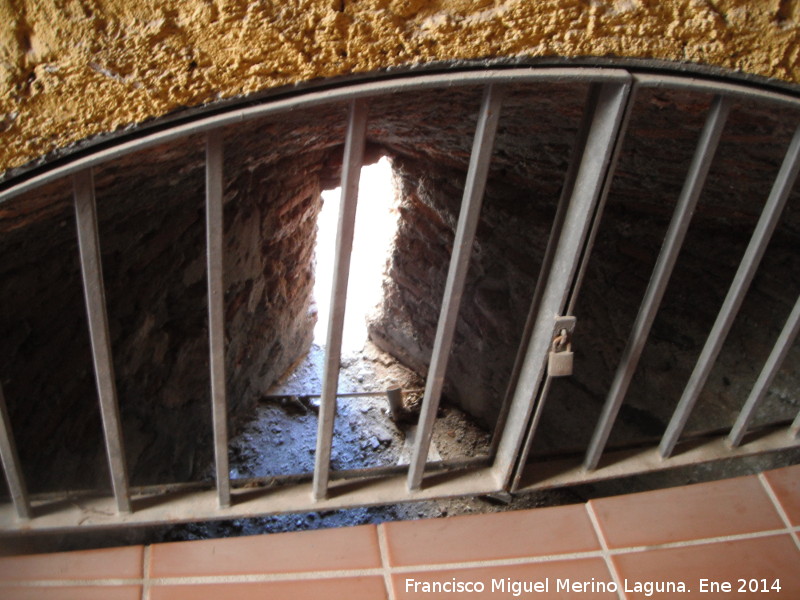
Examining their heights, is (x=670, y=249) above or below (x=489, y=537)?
above

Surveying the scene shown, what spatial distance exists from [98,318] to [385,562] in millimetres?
650

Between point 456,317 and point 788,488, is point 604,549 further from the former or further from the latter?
point 456,317

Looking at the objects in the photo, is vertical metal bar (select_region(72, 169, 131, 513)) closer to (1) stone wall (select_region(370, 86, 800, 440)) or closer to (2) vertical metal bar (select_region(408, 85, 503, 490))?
(2) vertical metal bar (select_region(408, 85, 503, 490))

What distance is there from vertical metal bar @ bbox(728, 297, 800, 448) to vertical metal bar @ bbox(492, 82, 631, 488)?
1.45ft

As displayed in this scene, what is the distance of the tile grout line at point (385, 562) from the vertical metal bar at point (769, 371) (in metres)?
0.73

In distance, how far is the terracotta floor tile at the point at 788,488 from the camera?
122cm

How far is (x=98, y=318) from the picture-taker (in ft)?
2.87

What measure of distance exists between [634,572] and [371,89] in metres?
0.95

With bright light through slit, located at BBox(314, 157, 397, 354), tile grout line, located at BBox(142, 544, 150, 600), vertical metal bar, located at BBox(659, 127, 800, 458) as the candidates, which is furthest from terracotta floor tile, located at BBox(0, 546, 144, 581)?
bright light through slit, located at BBox(314, 157, 397, 354)

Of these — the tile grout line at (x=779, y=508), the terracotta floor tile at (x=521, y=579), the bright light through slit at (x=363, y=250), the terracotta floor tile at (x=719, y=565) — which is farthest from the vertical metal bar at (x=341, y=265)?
the bright light through slit at (x=363, y=250)

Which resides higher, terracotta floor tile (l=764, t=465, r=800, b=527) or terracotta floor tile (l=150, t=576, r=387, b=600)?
terracotta floor tile (l=764, t=465, r=800, b=527)

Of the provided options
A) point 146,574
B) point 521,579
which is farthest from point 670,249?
point 146,574

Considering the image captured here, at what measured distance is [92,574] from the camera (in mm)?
1073

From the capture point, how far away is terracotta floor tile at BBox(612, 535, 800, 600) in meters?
1.09
